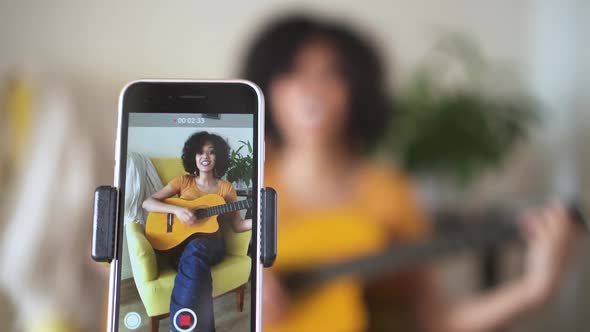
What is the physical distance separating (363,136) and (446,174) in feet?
0.54

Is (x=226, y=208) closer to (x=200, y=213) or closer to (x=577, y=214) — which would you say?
(x=200, y=213)

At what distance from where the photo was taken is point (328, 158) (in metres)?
0.62

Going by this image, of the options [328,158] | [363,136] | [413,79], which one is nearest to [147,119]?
[328,158]

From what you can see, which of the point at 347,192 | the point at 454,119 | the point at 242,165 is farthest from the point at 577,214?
the point at 242,165

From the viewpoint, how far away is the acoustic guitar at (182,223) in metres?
0.17

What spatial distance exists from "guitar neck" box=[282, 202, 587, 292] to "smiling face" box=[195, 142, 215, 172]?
0.71 ft

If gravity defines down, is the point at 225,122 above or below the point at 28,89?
below

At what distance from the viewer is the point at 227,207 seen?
0.58 feet

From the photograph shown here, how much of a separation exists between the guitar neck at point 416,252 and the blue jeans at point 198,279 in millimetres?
205

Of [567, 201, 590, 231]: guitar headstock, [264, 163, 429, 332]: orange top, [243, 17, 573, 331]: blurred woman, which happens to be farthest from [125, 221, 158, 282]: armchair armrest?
[567, 201, 590, 231]: guitar headstock

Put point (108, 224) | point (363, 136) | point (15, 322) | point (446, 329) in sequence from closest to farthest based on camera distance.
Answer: point (108, 224) → point (15, 322) → point (446, 329) → point (363, 136)

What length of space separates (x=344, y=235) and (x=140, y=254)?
454mm

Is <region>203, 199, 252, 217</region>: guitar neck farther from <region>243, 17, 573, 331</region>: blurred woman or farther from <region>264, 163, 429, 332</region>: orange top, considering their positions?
<region>243, 17, 573, 331</region>: blurred woman

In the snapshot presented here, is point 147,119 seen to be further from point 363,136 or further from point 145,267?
point 363,136
